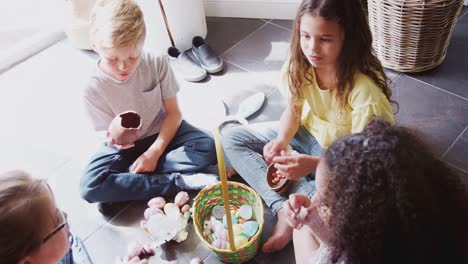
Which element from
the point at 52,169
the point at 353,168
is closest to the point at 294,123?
the point at 353,168

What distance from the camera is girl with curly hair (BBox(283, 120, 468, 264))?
0.64 meters

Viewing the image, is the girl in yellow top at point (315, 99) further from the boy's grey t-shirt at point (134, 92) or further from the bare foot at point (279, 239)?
the boy's grey t-shirt at point (134, 92)

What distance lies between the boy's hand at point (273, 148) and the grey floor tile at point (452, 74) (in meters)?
0.70

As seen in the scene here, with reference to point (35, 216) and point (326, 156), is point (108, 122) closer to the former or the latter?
point (35, 216)

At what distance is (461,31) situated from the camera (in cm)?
182

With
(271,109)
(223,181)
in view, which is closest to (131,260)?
(223,181)

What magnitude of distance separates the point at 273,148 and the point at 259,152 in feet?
0.44

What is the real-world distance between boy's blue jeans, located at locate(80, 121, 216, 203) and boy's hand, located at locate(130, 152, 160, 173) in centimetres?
2

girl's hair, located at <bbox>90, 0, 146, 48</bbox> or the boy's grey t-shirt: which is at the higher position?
A: girl's hair, located at <bbox>90, 0, 146, 48</bbox>

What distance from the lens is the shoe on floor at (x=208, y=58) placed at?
5.83 feet

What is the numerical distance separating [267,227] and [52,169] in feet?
2.51

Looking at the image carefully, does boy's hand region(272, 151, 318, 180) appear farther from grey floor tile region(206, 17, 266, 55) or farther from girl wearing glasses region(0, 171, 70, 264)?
grey floor tile region(206, 17, 266, 55)

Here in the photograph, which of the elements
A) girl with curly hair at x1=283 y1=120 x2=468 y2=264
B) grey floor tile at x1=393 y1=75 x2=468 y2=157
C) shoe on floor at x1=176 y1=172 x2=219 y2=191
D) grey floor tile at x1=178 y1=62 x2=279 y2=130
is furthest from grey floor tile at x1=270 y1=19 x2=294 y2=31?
girl with curly hair at x1=283 y1=120 x2=468 y2=264

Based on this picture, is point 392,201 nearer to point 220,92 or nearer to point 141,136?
point 141,136
